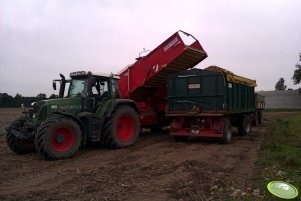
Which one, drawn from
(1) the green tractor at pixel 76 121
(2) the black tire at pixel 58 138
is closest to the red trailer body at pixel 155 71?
(1) the green tractor at pixel 76 121

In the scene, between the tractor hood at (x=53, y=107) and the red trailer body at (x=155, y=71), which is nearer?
the tractor hood at (x=53, y=107)

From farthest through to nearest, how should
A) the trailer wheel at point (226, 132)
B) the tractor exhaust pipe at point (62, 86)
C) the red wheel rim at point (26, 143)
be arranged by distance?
the trailer wheel at point (226, 132)
the tractor exhaust pipe at point (62, 86)
the red wheel rim at point (26, 143)

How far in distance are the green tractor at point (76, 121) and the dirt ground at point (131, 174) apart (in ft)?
1.24

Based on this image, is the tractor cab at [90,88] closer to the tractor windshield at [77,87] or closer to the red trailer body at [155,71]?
the tractor windshield at [77,87]

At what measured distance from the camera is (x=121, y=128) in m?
11.5

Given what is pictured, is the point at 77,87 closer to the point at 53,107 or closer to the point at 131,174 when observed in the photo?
the point at 53,107

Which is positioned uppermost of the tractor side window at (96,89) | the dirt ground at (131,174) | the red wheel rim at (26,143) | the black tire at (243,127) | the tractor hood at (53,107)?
the tractor side window at (96,89)

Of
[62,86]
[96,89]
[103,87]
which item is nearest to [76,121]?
[96,89]

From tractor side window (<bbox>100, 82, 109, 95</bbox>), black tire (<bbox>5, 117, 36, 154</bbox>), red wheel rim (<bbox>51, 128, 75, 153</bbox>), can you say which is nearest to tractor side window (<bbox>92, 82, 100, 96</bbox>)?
tractor side window (<bbox>100, 82, 109, 95</bbox>)

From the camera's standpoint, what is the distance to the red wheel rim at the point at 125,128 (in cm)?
1136

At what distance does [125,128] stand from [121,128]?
7.9 inches

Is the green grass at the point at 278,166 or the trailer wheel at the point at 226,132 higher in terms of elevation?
the trailer wheel at the point at 226,132

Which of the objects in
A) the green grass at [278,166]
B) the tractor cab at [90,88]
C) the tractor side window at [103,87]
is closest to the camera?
the green grass at [278,166]

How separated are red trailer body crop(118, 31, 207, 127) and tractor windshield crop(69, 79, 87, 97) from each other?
2.88 m
